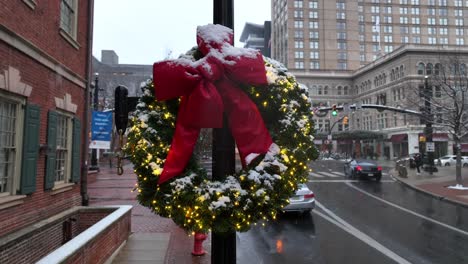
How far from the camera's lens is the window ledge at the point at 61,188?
8.67 meters

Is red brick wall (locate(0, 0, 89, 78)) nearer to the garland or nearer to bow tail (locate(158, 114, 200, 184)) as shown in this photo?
the garland

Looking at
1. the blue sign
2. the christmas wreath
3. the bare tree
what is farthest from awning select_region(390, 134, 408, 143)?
Answer: the christmas wreath

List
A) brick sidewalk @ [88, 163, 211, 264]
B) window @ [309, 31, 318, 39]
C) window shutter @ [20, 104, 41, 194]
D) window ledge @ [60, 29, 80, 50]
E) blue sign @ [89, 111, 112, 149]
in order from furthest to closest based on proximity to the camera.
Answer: window @ [309, 31, 318, 39] → blue sign @ [89, 111, 112, 149] → window ledge @ [60, 29, 80, 50] → brick sidewalk @ [88, 163, 211, 264] → window shutter @ [20, 104, 41, 194]

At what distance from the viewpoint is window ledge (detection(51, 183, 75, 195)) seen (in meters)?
8.67

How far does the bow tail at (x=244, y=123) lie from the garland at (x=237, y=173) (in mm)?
125

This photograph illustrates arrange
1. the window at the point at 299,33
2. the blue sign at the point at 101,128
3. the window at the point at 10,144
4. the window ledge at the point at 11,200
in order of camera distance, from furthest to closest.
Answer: the window at the point at 299,33 < the blue sign at the point at 101,128 < the window at the point at 10,144 < the window ledge at the point at 11,200

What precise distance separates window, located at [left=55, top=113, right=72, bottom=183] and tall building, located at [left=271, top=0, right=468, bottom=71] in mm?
92003

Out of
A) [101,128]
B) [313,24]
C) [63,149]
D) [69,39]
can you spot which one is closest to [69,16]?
[69,39]

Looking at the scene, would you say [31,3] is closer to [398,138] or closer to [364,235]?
→ [364,235]

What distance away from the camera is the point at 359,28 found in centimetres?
10238

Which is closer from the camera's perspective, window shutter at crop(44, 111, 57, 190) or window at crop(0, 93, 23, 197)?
window at crop(0, 93, 23, 197)

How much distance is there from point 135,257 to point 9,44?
424 centimetres

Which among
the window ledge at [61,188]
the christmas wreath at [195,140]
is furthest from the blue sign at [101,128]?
the christmas wreath at [195,140]

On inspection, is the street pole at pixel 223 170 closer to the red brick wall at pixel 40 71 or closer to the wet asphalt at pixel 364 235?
the red brick wall at pixel 40 71
